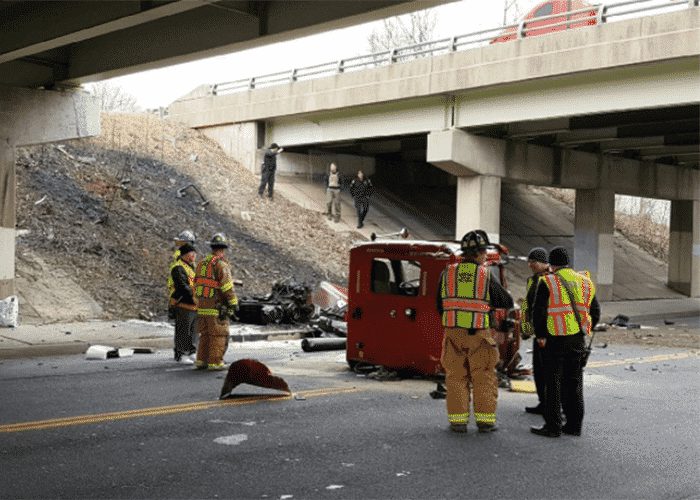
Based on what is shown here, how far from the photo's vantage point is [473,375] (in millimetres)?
8352

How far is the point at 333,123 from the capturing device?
3153cm

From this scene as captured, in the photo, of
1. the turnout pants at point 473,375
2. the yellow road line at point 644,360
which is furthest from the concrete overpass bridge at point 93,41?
the yellow road line at point 644,360

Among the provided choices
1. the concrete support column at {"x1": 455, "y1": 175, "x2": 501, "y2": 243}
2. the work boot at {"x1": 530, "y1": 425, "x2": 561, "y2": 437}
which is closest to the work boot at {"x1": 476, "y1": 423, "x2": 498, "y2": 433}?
the work boot at {"x1": 530, "y1": 425, "x2": 561, "y2": 437}

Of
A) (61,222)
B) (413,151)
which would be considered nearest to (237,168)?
(413,151)

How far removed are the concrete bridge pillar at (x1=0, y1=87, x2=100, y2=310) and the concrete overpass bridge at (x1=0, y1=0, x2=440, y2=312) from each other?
22mm

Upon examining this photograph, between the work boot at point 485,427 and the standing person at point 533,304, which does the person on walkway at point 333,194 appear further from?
the work boot at point 485,427

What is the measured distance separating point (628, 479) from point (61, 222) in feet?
60.9

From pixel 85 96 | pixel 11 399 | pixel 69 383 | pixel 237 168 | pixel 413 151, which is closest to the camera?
pixel 11 399

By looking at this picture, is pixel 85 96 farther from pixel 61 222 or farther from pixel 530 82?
pixel 530 82

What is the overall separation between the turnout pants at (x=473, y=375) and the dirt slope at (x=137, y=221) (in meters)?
Result: 12.0

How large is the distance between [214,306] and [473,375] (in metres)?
4.83

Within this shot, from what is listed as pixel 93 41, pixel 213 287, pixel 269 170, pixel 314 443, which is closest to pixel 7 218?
pixel 93 41

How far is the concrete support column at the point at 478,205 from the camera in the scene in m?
28.2

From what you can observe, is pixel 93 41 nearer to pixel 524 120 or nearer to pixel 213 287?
pixel 213 287
